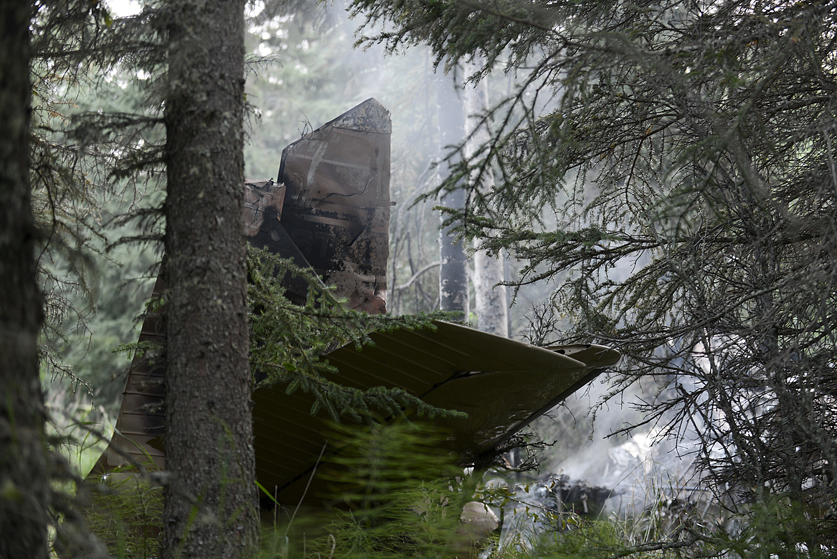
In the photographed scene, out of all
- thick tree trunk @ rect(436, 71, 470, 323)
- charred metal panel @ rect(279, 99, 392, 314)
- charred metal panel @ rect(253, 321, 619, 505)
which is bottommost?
charred metal panel @ rect(253, 321, 619, 505)

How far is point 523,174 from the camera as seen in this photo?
4.39 metres

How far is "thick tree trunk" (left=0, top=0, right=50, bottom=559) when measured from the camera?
114 cm

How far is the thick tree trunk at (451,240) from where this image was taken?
1125cm

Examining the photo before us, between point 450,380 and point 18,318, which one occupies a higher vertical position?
point 18,318

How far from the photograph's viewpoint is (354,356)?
2.50m

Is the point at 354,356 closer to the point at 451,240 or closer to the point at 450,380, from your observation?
the point at 450,380

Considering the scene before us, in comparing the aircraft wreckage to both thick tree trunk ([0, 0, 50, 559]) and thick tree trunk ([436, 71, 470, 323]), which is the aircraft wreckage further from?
thick tree trunk ([436, 71, 470, 323])

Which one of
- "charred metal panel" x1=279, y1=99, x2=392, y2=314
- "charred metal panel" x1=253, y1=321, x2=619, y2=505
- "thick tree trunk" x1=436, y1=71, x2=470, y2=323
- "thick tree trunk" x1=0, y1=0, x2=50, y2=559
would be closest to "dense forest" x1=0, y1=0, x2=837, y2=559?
"thick tree trunk" x1=0, y1=0, x2=50, y2=559

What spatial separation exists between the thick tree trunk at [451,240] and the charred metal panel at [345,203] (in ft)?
13.1

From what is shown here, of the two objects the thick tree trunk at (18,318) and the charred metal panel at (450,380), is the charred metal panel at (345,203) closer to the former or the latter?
the charred metal panel at (450,380)

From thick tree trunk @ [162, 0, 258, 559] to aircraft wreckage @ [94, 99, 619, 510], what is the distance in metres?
0.17

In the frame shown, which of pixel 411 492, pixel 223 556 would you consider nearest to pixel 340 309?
pixel 411 492

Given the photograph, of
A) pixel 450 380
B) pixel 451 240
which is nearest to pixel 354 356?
pixel 450 380

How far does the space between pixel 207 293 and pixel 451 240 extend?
25.0 feet
